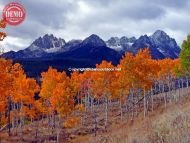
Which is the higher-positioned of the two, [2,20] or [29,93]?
[2,20]

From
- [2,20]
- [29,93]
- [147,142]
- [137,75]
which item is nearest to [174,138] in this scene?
[147,142]

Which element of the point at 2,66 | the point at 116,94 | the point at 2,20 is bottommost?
the point at 116,94

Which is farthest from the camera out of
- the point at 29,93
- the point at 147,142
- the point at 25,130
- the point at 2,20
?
the point at 25,130

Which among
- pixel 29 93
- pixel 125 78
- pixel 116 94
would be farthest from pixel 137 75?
pixel 29 93

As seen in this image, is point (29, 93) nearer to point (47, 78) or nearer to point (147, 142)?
point (47, 78)

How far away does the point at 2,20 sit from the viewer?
891 inches

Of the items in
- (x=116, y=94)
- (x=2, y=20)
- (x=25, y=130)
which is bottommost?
(x=25, y=130)

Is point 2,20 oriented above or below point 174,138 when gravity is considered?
above

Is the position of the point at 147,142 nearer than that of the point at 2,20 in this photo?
Yes

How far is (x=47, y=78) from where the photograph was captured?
58.6 m

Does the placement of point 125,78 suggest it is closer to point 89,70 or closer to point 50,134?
point 50,134

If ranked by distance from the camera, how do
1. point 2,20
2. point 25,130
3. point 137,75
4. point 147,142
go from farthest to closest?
point 25,130
point 137,75
point 2,20
point 147,142

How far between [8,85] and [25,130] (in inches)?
1661

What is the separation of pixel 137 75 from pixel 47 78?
15.7 meters
